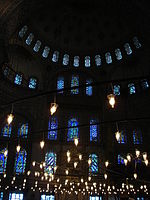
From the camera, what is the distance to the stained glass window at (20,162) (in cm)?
2466

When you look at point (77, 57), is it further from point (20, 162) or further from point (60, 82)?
point (20, 162)

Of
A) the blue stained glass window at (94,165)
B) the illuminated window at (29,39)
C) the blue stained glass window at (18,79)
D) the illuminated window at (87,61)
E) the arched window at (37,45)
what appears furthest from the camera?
the illuminated window at (87,61)

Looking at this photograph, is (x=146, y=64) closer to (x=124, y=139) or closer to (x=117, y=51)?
(x=117, y=51)

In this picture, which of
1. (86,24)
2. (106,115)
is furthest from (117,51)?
(106,115)

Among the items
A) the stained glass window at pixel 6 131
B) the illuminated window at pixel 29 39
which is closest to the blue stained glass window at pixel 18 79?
the illuminated window at pixel 29 39

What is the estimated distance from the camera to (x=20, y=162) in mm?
25141

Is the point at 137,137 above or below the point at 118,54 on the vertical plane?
below

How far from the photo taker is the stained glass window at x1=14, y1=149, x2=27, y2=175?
80.9 ft

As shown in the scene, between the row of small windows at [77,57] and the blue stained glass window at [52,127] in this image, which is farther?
the row of small windows at [77,57]

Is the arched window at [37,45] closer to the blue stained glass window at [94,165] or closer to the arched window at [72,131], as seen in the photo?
the arched window at [72,131]

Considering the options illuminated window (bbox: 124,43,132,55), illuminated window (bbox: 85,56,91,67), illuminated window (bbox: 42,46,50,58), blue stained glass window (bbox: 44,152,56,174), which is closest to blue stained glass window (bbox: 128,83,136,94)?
illuminated window (bbox: 124,43,132,55)

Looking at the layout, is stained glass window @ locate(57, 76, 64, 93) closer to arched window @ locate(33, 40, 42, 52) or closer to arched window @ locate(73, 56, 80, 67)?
arched window @ locate(73, 56, 80, 67)

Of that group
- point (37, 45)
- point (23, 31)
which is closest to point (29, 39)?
point (23, 31)

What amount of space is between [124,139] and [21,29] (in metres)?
18.2
